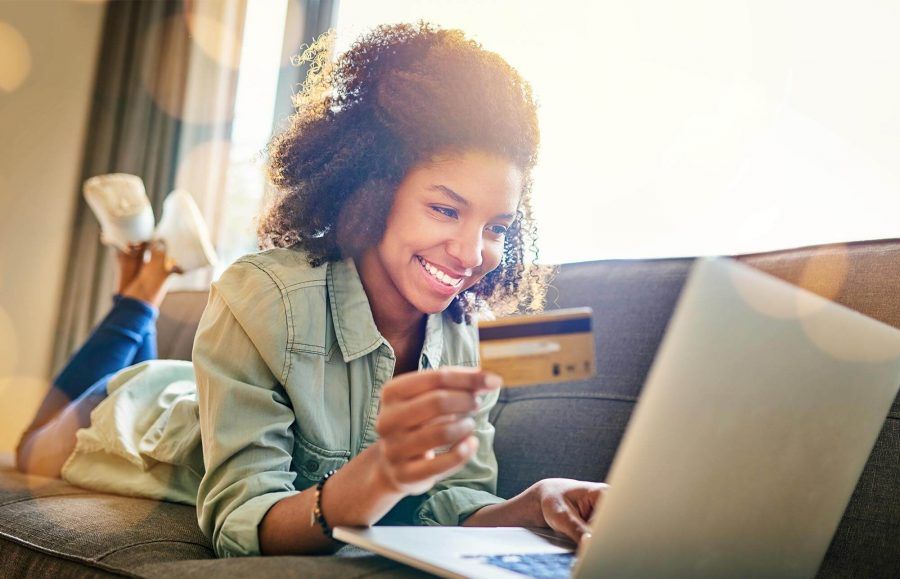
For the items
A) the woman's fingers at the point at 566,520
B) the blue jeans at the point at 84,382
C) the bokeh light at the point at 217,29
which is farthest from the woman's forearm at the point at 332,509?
the bokeh light at the point at 217,29

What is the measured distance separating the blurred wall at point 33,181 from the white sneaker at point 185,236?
68.5 inches

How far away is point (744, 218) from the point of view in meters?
2.02

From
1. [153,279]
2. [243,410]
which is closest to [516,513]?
[243,410]

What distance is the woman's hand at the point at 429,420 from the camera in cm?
73

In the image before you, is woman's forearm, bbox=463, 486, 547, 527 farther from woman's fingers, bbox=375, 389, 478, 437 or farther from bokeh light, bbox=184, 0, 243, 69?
bokeh light, bbox=184, 0, 243, 69

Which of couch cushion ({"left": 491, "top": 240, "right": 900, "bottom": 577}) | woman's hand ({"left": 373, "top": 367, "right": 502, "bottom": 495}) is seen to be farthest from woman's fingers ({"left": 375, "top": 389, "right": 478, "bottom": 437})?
couch cushion ({"left": 491, "top": 240, "right": 900, "bottom": 577})

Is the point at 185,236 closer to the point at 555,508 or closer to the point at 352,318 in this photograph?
the point at 352,318

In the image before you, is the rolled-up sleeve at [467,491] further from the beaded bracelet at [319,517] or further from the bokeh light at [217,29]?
the bokeh light at [217,29]

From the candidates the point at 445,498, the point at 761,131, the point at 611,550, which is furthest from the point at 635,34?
the point at 611,550

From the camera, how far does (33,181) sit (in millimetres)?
3795

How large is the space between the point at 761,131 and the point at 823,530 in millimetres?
1333

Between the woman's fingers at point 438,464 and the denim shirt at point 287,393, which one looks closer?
the woman's fingers at point 438,464

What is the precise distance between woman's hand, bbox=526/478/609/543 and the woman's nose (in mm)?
327

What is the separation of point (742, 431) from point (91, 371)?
180 centimetres
